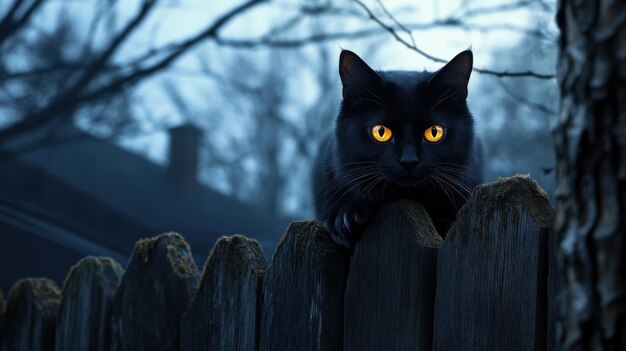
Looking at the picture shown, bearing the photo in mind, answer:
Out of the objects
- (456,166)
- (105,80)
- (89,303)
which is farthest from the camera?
(105,80)

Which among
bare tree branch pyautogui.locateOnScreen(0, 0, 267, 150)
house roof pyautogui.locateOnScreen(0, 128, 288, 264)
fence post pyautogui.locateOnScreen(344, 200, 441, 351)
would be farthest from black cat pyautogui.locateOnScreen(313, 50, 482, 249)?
house roof pyautogui.locateOnScreen(0, 128, 288, 264)

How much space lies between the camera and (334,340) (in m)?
1.60

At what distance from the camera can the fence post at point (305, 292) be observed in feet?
5.24

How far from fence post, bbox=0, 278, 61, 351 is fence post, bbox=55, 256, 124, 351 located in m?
0.12

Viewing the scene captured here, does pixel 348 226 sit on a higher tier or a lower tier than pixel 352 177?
lower

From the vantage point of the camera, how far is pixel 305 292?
1.64 m

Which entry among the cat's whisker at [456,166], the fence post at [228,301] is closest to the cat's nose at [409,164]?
the cat's whisker at [456,166]

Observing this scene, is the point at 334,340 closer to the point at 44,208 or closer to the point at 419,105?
the point at 419,105

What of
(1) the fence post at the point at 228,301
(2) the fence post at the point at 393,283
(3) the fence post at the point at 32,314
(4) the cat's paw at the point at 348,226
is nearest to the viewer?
(2) the fence post at the point at 393,283

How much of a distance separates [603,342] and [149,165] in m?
7.74

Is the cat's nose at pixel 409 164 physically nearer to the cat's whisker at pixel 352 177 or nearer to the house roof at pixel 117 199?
the cat's whisker at pixel 352 177

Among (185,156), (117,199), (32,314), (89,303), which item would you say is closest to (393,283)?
A: (89,303)

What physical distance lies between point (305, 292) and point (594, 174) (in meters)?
0.96

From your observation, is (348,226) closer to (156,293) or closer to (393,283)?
(393,283)
